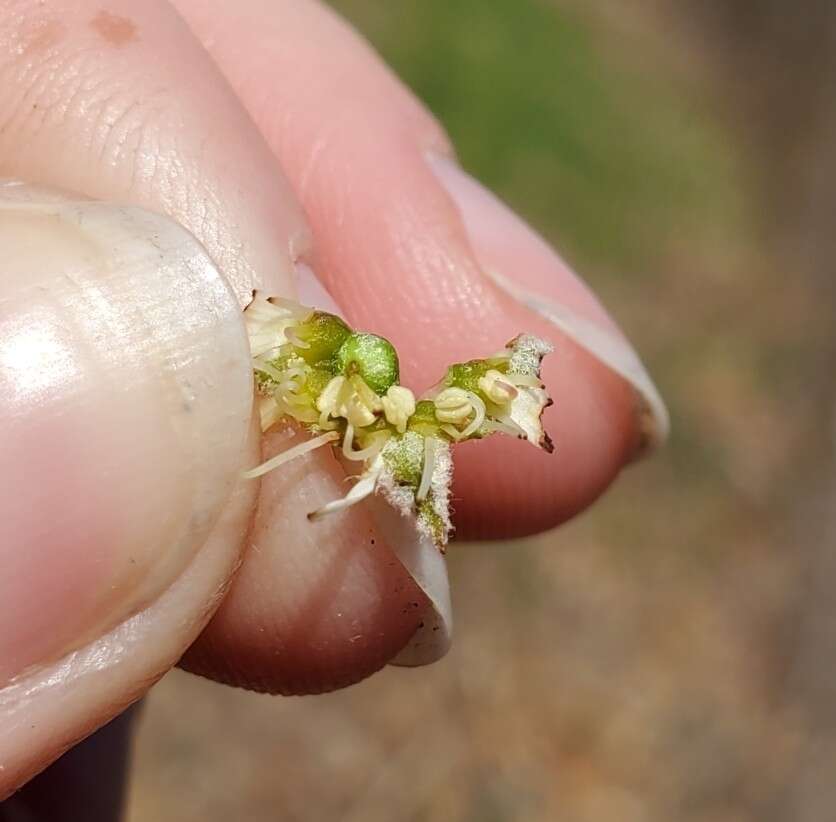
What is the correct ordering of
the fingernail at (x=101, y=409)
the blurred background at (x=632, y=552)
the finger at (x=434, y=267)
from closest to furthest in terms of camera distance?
the fingernail at (x=101, y=409)
the finger at (x=434, y=267)
the blurred background at (x=632, y=552)

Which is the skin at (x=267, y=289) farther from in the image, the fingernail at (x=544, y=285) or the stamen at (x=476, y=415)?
the stamen at (x=476, y=415)

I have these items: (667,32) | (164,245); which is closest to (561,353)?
(164,245)

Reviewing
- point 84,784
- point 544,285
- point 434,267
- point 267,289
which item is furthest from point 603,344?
point 84,784

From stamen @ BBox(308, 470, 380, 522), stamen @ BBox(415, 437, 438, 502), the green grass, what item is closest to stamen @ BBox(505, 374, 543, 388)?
stamen @ BBox(415, 437, 438, 502)

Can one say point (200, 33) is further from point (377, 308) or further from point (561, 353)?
point (561, 353)

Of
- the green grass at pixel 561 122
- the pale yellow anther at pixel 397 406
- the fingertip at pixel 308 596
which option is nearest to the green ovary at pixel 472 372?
the pale yellow anther at pixel 397 406

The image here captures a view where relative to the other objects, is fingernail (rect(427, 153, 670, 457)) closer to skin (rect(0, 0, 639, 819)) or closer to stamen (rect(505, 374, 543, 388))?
skin (rect(0, 0, 639, 819))
